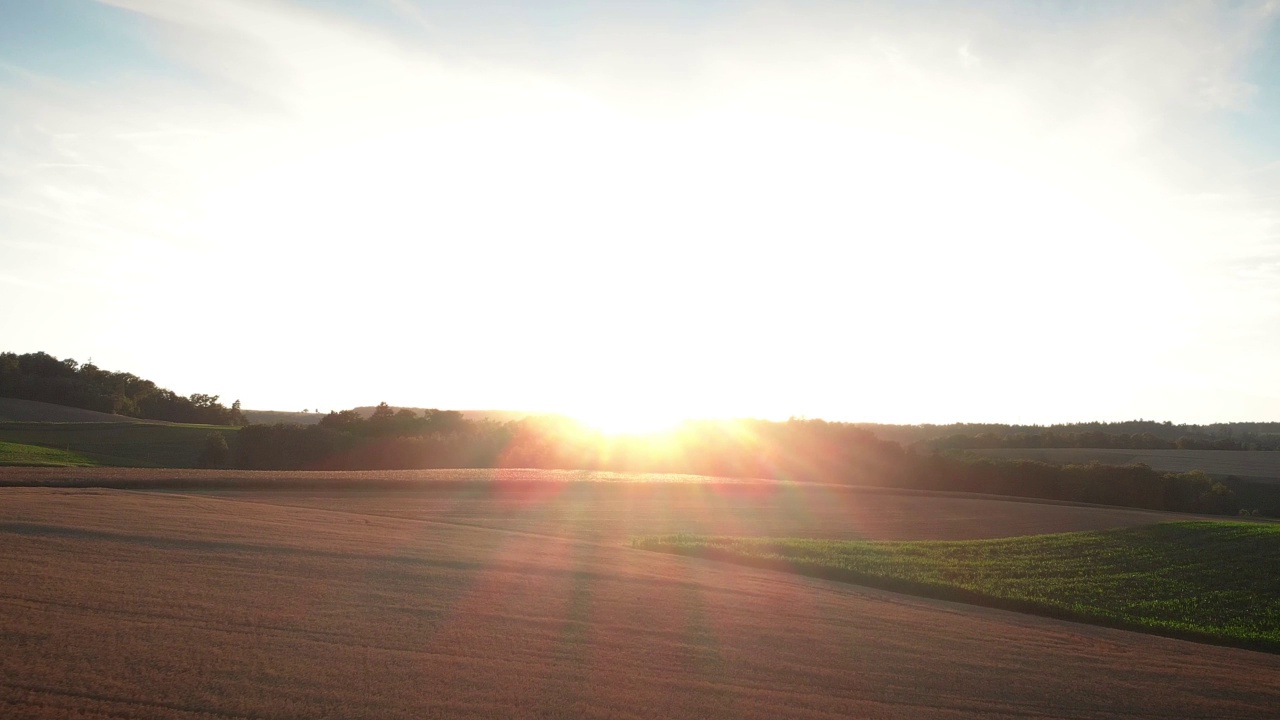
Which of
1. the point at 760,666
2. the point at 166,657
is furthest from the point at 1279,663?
the point at 166,657

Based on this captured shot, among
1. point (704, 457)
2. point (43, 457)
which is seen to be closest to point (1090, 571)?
point (43, 457)

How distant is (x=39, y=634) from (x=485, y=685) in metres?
3.55

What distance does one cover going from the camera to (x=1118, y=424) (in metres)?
123

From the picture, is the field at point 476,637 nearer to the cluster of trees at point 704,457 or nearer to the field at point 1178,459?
the cluster of trees at point 704,457

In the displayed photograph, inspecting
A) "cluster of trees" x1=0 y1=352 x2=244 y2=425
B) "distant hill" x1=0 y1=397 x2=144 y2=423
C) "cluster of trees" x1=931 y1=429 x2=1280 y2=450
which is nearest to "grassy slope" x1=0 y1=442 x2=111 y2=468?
"distant hill" x1=0 y1=397 x2=144 y2=423

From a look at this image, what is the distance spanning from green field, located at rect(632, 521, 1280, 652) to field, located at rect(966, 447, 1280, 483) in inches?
1542

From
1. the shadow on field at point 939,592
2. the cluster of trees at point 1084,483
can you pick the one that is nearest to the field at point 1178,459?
the cluster of trees at point 1084,483

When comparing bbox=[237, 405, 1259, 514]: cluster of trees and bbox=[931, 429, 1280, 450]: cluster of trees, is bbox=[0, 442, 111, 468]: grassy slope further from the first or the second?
bbox=[931, 429, 1280, 450]: cluster of trees

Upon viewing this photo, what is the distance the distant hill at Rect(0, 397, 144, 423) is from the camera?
54.9 m

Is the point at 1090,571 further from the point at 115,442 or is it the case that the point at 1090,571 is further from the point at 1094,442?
the point at 1094,442

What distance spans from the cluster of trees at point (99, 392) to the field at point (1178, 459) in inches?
2424

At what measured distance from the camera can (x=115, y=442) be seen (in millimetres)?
43469

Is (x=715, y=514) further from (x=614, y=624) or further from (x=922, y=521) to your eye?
(x=614, y=624)

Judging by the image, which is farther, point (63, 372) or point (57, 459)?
point (63, 372)
